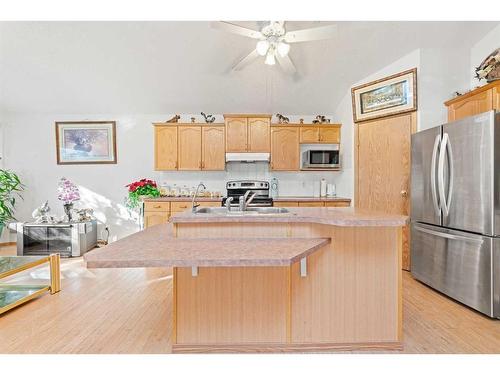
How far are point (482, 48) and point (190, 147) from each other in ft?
13.1

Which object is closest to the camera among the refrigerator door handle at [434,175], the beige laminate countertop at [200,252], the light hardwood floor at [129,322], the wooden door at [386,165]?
the beige laminate countertop at [200,252]

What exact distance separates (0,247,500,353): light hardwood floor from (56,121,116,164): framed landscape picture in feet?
8.07

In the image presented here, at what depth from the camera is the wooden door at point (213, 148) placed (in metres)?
4.82

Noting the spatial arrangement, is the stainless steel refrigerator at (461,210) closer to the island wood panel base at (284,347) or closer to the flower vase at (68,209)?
the island wood panel base at (284,347)

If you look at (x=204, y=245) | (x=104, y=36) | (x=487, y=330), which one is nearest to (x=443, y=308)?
(x=487, y=330)

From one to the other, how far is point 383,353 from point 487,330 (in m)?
0.96

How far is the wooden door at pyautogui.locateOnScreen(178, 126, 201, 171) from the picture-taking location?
481 centimetres

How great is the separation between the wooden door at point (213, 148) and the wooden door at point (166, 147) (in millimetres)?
470

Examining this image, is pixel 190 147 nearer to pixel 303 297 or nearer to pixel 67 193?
pixel 67 193

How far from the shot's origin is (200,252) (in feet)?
5.22

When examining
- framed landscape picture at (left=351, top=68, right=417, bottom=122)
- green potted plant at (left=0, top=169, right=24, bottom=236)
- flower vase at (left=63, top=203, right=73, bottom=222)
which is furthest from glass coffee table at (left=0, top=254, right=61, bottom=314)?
framed landscape picture at (left=351, top=68, right=417, bottom=122)

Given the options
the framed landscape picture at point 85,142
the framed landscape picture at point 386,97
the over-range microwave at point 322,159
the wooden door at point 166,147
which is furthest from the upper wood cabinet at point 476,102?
the framed landscape picture at point 85,142

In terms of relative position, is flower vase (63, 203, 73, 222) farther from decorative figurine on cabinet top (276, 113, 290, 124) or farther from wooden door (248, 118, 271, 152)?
decorative figurine on cabinet top (276, 113, 290, 124)

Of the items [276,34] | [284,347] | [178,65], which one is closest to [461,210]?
[284,347]
